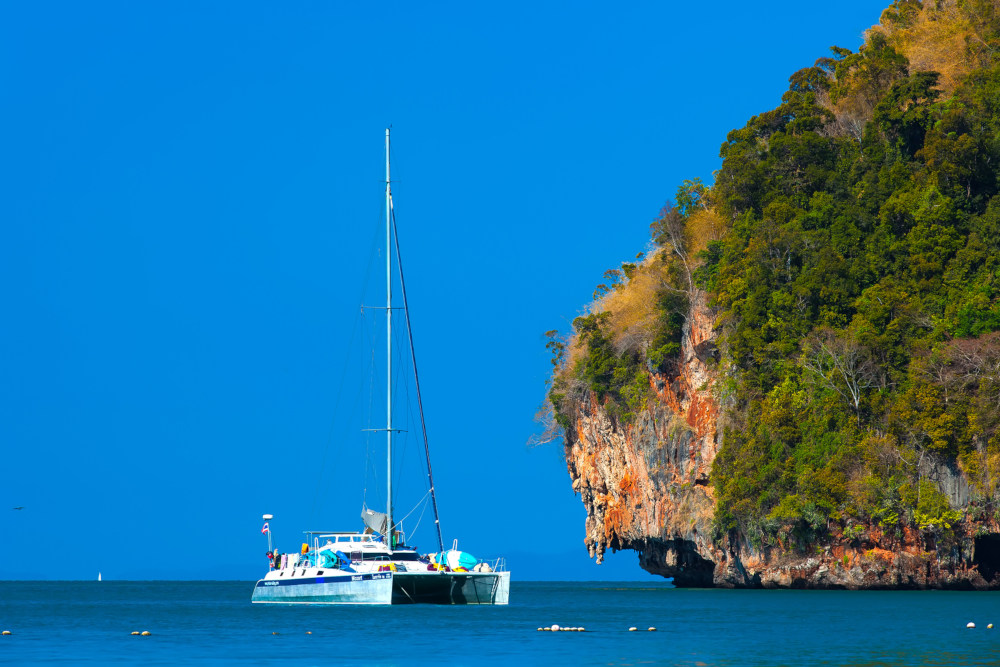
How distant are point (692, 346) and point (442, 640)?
3431cm

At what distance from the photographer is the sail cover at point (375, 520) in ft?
165

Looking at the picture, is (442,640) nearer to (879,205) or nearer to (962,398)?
(962,398)

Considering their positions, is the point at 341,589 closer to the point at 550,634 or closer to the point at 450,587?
the point at 450,587

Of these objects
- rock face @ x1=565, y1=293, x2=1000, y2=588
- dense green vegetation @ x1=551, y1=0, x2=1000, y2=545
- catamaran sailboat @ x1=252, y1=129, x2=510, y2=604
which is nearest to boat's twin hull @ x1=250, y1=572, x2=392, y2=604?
catamaran sailboat @ x1=252, y1=129, x2=510, y2=604

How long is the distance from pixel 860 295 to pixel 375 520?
25.9 metres

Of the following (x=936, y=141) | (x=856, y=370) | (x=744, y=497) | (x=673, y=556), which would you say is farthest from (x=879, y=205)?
(x=673, y=556)

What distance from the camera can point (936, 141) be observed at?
61.4 meters

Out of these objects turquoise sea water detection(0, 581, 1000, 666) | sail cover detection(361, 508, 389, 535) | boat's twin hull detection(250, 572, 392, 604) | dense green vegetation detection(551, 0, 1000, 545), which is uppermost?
dense green vegetation detection(551, 0, 1000, 545)

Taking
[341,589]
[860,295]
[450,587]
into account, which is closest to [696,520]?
[860,295]

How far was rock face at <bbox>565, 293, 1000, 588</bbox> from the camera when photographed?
58.2 metres

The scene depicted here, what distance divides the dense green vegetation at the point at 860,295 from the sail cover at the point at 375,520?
20334mm

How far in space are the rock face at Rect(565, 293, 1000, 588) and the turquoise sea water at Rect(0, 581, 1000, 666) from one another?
1.76 metres

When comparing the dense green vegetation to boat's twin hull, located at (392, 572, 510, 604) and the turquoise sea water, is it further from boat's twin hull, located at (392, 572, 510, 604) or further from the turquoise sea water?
boat's twin hull, located at (392, 572, 510, 604)

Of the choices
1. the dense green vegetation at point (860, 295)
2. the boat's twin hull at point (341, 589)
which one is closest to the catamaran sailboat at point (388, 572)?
the boat's twin hull at point (341, 589)
